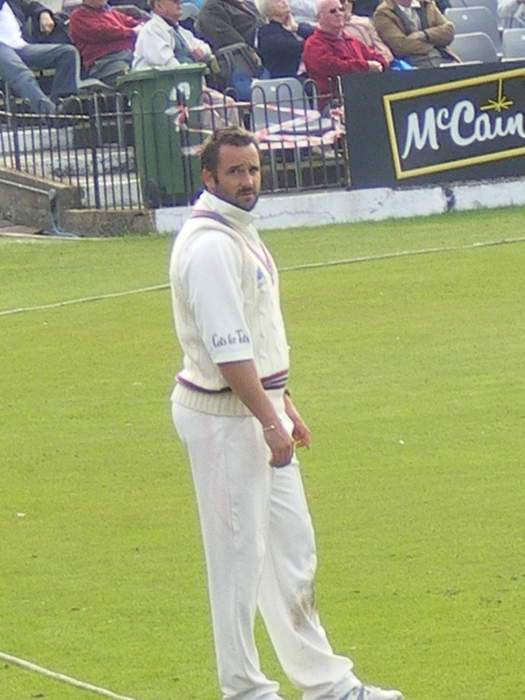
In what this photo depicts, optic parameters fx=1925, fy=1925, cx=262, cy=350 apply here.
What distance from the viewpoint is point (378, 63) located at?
20.2m

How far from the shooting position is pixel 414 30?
2102 cm

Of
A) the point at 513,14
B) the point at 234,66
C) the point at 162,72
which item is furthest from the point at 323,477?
the point at 513,14

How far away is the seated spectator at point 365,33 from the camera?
68.0 ft

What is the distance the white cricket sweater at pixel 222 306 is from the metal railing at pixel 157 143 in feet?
41.6

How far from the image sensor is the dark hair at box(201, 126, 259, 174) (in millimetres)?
6070

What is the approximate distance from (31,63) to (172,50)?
2349 mm

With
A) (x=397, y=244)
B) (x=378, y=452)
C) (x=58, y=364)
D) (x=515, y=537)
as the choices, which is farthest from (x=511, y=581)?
(x=397, y=244)

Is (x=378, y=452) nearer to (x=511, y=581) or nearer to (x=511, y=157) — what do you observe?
(x=511, y=581)

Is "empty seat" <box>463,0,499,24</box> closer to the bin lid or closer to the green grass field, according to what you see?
the bin lid

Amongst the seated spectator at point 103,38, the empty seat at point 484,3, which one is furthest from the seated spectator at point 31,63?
the empty seat at point 484,3

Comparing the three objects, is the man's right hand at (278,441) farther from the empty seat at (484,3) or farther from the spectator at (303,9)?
the empty seat at (484,3)

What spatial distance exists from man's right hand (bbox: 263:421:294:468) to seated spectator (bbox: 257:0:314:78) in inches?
600

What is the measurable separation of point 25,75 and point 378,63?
384 cm

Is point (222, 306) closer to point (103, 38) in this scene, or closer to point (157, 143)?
point (157, 143)
